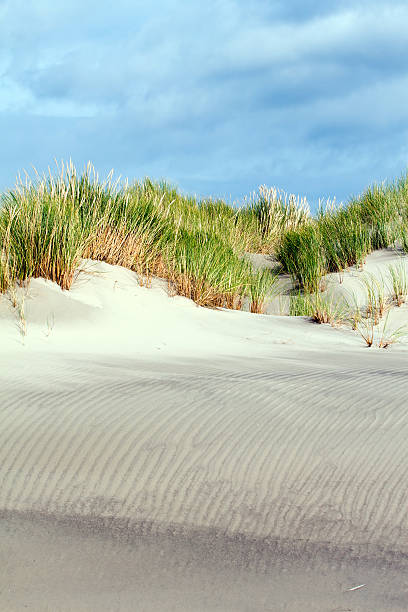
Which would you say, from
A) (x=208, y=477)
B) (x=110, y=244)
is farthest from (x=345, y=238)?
(x=208, y=477)

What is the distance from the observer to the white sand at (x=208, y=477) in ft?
5.81

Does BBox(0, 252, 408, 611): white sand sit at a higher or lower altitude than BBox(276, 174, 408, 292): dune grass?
lower

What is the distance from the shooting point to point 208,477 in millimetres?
2299

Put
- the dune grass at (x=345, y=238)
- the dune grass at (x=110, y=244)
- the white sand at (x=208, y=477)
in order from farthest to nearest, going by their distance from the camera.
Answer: the dune grass at (x=345, y=238) < the dune grass at (x=110, y=244) < the white sand at (x=208, y=477)

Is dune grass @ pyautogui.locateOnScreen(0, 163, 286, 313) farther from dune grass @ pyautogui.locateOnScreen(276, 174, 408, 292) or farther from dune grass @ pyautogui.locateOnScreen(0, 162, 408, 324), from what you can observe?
dune grass @ pyautogui.locateOnScreen(276, 174, 408, 292)

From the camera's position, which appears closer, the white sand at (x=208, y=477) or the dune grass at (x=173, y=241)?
the white sand at (x=208, y=477)

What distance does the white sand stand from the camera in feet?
5.81

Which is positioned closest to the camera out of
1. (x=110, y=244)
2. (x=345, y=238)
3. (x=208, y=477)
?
→ (x=208, y=477)

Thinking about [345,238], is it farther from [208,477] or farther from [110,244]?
[208,477]

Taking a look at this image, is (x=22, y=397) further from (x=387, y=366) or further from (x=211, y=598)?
(x=387, y=366)

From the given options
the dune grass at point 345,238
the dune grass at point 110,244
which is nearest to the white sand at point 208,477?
the dune grass at point 110,244

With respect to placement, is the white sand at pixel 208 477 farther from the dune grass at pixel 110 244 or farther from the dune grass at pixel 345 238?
the dune grass at pixel 345 238

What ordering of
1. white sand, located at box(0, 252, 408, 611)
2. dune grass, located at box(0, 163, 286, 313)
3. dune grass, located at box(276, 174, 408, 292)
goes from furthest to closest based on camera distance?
dune grass, located at box(276, 174, 408, 292) → dune grass, located at box(0, 163, 286, 313) → white sand, located at box(0, 252, 408, 611)

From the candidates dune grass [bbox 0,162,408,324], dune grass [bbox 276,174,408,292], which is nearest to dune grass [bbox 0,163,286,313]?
dune grass [bbox 0,162,408,324]
